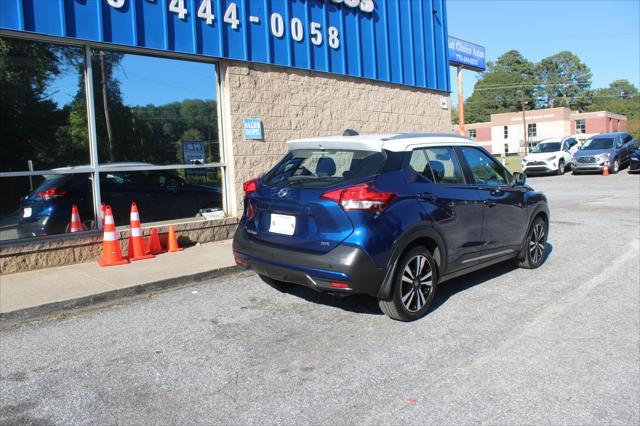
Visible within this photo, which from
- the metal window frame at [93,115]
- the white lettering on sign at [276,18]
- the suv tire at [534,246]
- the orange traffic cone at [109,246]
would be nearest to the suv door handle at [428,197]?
the suv tire at [534,246]

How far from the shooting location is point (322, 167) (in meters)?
4.90

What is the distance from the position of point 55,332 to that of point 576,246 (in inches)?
292

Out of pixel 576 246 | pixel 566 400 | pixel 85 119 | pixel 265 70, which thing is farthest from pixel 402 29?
pixel 566 400

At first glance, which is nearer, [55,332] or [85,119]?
[55,332]

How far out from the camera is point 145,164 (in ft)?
27.2

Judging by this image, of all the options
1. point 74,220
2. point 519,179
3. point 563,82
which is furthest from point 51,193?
point 563,82

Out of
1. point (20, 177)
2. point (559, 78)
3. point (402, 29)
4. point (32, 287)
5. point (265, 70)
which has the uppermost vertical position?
point (559, 78)

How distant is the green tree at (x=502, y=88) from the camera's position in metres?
114

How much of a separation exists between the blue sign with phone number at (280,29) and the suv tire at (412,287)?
558 cm

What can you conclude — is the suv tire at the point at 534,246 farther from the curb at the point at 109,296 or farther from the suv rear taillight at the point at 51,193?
the suv rear taillight at the point at 51,193

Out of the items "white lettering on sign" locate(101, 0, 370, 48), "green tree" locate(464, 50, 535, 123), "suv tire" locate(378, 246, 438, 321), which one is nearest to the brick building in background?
"green tree" locate(464, 50, 535, 123)

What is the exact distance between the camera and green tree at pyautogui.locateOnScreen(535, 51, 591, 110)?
118m

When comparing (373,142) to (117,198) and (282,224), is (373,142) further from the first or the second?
(117,198)

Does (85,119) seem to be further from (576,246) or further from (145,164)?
(576,246)
